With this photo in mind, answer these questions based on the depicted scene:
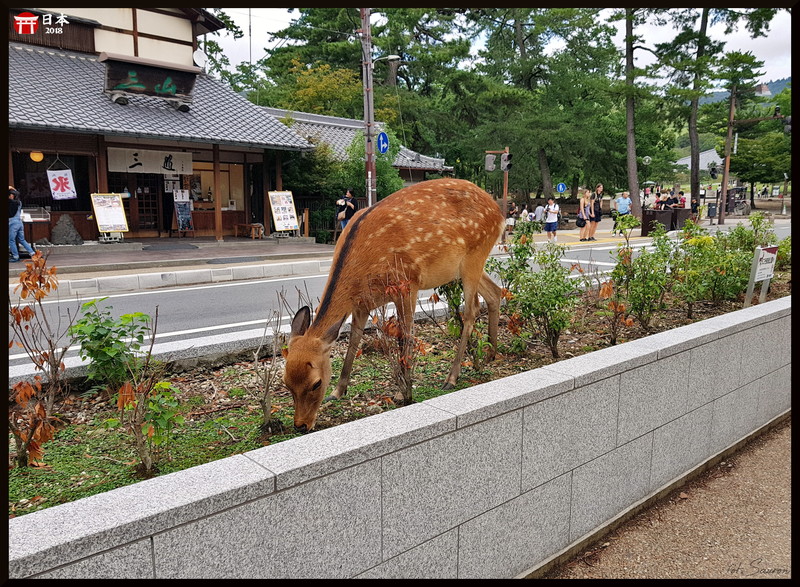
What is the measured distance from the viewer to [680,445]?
4.32 m

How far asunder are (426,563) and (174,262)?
12.8m

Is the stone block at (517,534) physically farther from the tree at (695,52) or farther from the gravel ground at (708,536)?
the tree at (695,52)

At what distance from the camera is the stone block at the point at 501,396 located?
9.60ft

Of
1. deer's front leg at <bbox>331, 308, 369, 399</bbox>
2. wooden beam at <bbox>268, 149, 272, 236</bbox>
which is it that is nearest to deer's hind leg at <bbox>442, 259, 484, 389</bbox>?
deer's front leg at <bbox>331, 308, 369, 399</bbox>

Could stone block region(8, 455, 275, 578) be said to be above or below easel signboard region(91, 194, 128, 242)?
below

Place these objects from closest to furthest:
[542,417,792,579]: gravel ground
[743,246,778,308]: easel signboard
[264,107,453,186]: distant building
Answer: [542,417,792,579]: gravel ground, [743,246,778,308]: easel signboard, [264,107,453,186]: distant building

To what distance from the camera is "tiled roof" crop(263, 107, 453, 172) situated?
75.4 feet

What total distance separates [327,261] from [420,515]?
1247cm

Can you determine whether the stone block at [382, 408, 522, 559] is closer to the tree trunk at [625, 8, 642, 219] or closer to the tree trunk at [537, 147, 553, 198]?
the tree trunk at [625, 8, 642, 219]

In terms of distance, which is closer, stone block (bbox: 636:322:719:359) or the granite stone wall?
the granite stone wall

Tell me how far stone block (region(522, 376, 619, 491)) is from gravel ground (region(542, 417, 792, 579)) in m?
0.59

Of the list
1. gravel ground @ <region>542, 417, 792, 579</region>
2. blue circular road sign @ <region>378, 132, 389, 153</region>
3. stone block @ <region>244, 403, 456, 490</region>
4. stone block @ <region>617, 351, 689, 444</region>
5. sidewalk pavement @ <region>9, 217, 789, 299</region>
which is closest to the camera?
stone block @ <region>244, 403, 456, 490</region>

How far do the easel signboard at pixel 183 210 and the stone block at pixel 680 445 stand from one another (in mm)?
17538

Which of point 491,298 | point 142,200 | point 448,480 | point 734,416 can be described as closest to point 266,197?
point 142,200
